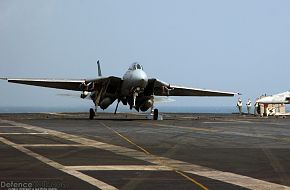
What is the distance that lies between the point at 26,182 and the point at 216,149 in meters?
7.59

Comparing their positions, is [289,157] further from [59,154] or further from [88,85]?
[88,85]

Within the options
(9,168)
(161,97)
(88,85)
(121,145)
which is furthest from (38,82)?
(9,168)

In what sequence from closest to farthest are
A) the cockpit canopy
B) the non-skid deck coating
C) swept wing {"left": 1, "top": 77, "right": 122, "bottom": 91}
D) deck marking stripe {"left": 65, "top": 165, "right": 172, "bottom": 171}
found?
the non-skid deck coating
deck marking stripe {"left": 65, "top": 165, "right": 172, "bottom": 171}
the cockpit canopy
swept wing {"left": 1, "top": 77, "right": 122, "bottom": 91}

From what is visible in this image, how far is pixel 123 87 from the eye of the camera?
A: 34.4 m

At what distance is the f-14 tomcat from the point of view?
1295 inches

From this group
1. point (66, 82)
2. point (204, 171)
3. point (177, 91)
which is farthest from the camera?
point (177, 91)

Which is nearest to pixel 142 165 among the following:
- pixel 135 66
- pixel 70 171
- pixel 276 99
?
pixel 70 171

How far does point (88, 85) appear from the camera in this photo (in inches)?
1391

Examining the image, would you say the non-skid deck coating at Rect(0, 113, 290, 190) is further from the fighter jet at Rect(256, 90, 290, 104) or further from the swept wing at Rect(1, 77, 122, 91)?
the fighter jet at Rect(256, 90, 290, 104)

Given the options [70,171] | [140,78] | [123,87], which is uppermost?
[140,78]

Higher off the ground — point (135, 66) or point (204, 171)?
point (135, 66)

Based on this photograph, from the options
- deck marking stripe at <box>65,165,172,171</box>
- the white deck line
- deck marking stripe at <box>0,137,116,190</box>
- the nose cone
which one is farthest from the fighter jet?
deck marking stripe at <box>65,165,172,171</box>

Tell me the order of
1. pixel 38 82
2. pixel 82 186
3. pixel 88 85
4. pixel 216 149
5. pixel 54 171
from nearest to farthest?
pixel 82 186, pixel 54 171, pixel 216 149, pixel 88 85, pixel 38 82

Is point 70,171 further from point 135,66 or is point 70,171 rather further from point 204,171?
point 135,66
